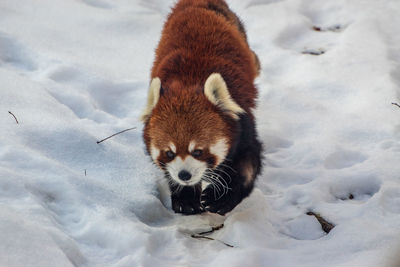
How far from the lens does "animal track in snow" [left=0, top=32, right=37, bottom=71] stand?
161 inches

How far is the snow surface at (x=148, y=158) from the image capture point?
2402 millimetres

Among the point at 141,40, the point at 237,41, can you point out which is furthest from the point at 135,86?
the point at 237,41

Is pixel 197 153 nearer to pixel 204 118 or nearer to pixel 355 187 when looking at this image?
pixel 204 118

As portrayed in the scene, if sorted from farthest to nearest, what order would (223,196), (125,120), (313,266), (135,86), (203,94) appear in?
(135,86) → (125,120) → (223,196) → (203,94) → (313,266)

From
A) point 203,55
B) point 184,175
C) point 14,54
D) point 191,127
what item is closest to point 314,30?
point 203,55

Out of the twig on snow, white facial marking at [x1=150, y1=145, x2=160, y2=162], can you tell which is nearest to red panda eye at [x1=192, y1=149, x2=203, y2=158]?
white facial marking at [x1=150, y1=145, x2=160, y2=162]

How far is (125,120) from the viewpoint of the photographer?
12.1 ft

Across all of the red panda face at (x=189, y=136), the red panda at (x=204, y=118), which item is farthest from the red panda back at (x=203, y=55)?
the red panda face at (x=189, y=136)

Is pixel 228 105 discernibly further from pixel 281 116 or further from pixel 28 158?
pixel 281 116

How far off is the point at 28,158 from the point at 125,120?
1.03 m

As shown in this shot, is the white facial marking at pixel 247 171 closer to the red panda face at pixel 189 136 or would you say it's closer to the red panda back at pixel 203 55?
the red panda face at pixel 189 136

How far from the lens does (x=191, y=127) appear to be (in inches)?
98.7

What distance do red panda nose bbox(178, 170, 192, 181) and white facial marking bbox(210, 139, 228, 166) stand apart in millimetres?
177

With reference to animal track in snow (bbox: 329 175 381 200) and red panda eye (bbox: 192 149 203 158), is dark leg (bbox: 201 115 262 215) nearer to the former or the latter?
red panda eye (bbox: 192 149 203 158)
